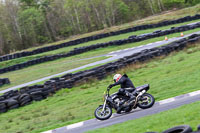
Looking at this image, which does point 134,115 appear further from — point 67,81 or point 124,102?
point 67,81

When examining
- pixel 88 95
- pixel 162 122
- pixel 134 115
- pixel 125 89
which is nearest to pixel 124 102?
pixel 125 89

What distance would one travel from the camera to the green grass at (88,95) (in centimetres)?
1223

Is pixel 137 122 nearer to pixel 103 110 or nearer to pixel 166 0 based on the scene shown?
pixel 103 110

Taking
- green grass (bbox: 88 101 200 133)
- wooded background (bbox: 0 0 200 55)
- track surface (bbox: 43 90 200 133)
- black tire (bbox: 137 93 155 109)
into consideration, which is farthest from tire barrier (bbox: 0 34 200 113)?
wooded background (bbox: 0 0 200 55)

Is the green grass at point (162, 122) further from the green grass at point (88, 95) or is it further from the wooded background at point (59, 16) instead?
the wooded background at point (59, 16)

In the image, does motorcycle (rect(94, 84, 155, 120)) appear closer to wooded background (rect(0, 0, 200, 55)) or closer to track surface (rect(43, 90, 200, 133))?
track surface (rect(43, 90, 200, 133))

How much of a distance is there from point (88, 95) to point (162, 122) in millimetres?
8355

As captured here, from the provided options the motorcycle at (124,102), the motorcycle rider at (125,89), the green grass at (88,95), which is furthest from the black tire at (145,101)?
the green grass at (88,95)

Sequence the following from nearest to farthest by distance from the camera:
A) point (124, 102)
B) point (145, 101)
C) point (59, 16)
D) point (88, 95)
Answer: point (145, 101)
point (124, 102)
point (88, 95)
point (59, 16)

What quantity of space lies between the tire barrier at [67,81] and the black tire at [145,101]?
8.72m

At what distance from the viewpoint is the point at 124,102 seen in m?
10.7

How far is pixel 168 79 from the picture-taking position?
48.2ft

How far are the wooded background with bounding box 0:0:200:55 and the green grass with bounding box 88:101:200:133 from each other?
59.4 meters

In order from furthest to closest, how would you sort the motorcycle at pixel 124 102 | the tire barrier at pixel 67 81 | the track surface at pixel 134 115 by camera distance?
1. the tire barrier at pixel 67 81
2. the motorcycle at pixel 124 102
3. the track surface at pixel 134 115
